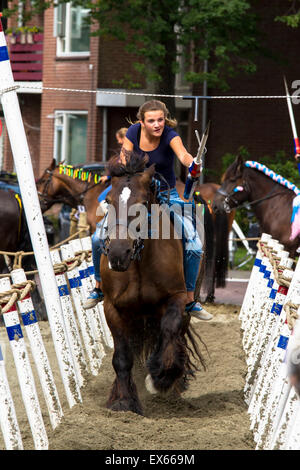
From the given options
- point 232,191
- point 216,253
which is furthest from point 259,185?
point 216,253

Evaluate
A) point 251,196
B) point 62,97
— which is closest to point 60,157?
point 62,97

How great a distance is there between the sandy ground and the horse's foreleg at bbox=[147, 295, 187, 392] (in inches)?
11.3

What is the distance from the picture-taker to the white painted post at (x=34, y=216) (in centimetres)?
646

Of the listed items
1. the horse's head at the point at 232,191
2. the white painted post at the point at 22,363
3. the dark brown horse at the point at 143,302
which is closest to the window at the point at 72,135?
the horse's head at the point at 232,191

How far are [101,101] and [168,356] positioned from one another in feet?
62.6

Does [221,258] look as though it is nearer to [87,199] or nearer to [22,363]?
[87,199]

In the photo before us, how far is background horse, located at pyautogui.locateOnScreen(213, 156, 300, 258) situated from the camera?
12664 millimetres

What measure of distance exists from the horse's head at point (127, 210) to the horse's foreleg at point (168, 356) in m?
0.56

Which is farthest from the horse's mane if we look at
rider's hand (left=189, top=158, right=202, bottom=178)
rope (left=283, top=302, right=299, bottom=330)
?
A: rope (left=283, top=302, right=299, bottom=330)

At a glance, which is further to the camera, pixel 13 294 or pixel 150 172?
pixel 150 172

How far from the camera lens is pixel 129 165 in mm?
6129

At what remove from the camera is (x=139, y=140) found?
6641 mm

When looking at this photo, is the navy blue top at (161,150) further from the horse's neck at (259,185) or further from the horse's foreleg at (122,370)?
the horse's neck at (259,185)

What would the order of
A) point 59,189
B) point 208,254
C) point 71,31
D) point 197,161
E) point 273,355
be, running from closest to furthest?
point 273,355, point 197,161, point 208,254, point 59,189, point 71,31
